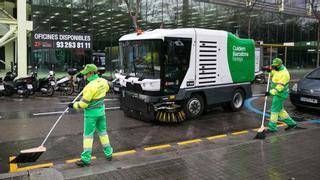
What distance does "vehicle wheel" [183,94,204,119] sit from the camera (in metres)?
9.98

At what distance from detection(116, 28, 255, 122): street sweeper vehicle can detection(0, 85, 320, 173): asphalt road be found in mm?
436

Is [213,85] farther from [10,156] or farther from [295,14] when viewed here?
[295,14]

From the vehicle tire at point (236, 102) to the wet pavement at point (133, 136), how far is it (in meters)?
0.29

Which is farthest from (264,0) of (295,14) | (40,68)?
(40,68)

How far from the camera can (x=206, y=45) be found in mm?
10211

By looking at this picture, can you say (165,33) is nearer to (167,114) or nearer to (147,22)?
(167,114)

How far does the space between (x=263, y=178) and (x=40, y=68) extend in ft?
64.0

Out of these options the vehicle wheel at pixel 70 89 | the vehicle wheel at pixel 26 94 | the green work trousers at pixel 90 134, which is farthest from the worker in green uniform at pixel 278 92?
the vehicle wheel at pixel 26 94

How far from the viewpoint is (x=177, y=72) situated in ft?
31.4

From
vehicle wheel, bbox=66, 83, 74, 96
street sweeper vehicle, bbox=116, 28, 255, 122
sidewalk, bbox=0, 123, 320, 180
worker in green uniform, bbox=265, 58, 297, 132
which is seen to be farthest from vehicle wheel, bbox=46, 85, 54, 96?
worker in green uniform, bbox=265, 58, 297, 132

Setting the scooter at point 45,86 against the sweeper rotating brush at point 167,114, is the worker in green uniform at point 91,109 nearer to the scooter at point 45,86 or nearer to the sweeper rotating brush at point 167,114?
the sweeper rotating brush at point 167,114

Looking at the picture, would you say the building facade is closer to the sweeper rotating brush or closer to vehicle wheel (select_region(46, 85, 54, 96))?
vehicle wheel (select_region(46, 85, 54, 96))

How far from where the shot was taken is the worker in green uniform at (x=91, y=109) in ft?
18.8

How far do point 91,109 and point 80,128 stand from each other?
322cm
